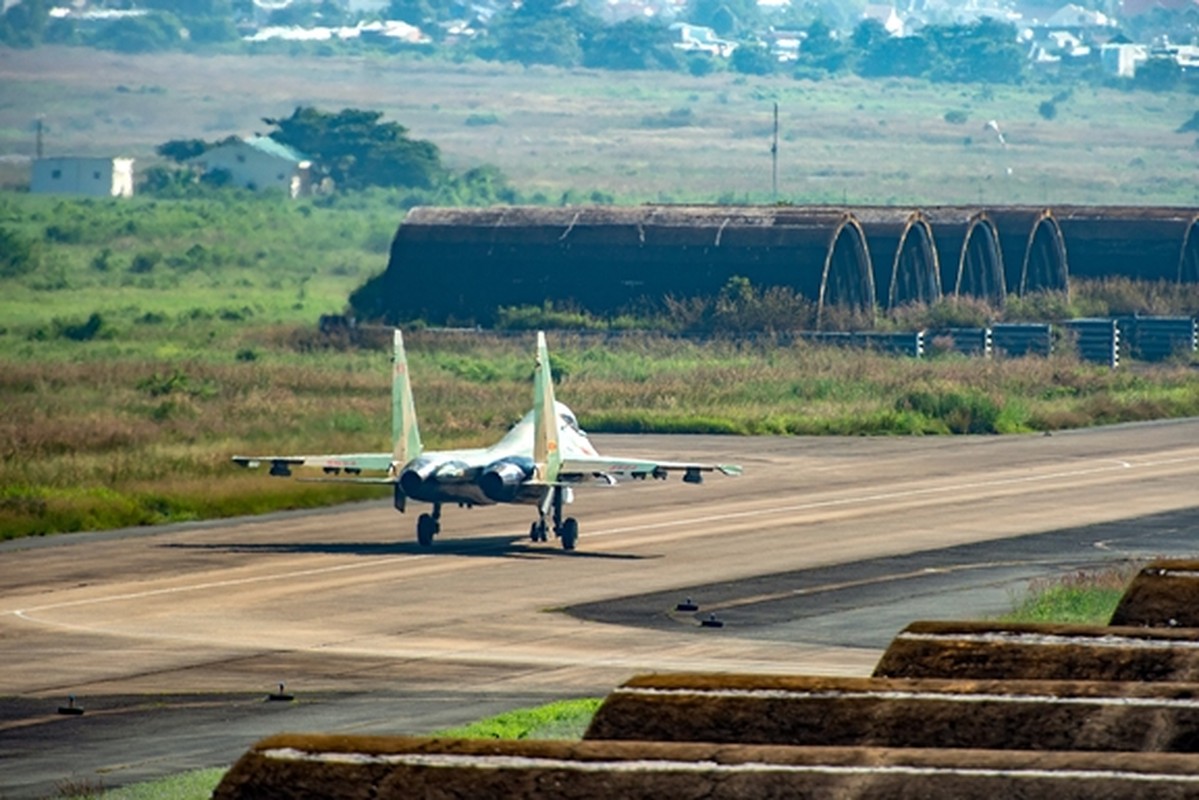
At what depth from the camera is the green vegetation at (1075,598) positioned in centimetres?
3844

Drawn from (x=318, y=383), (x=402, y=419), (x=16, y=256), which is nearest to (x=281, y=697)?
(x=402, y=419)

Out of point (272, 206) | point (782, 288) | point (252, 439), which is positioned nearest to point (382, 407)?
point (252, 439)

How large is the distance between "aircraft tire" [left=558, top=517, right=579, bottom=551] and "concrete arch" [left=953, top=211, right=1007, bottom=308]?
192 feet

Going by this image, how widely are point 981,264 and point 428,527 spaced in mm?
64701

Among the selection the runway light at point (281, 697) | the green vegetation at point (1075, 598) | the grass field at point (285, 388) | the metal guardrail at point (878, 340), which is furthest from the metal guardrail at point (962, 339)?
the runway light at point (281, 697)

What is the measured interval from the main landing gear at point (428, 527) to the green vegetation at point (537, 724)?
65.3ft

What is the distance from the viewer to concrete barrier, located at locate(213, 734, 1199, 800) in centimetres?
898

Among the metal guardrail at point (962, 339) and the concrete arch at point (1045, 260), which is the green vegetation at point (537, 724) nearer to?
the metal guardrail at point (962, 339)

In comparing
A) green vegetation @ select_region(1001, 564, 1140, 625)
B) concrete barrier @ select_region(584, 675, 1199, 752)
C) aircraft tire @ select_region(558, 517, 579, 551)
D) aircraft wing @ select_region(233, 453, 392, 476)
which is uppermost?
concrete barrier @ select_region(584, 675, 1199, 752)

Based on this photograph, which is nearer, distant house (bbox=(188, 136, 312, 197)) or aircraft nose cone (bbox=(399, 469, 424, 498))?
aircraft nose cone (bbox=(399, 469, 424, 498))

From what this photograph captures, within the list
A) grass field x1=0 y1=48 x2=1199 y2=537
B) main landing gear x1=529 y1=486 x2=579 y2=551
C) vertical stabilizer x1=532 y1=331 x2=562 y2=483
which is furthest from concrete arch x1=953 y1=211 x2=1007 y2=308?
vertical stabilizer x1=532 y1=331 x2=562 y2=483

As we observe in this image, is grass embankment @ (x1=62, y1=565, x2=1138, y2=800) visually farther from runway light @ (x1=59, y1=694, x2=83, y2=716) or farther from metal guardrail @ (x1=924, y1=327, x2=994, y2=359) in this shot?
metal guardrail @ (x1=924, y1=327, x2=994, y2=359)

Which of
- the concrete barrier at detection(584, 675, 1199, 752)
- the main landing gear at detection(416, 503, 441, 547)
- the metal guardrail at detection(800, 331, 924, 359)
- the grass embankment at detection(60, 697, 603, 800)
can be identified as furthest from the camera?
the metal guardrail at detection(800, 331, 924, 359)

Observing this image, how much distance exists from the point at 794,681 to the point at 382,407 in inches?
2242
